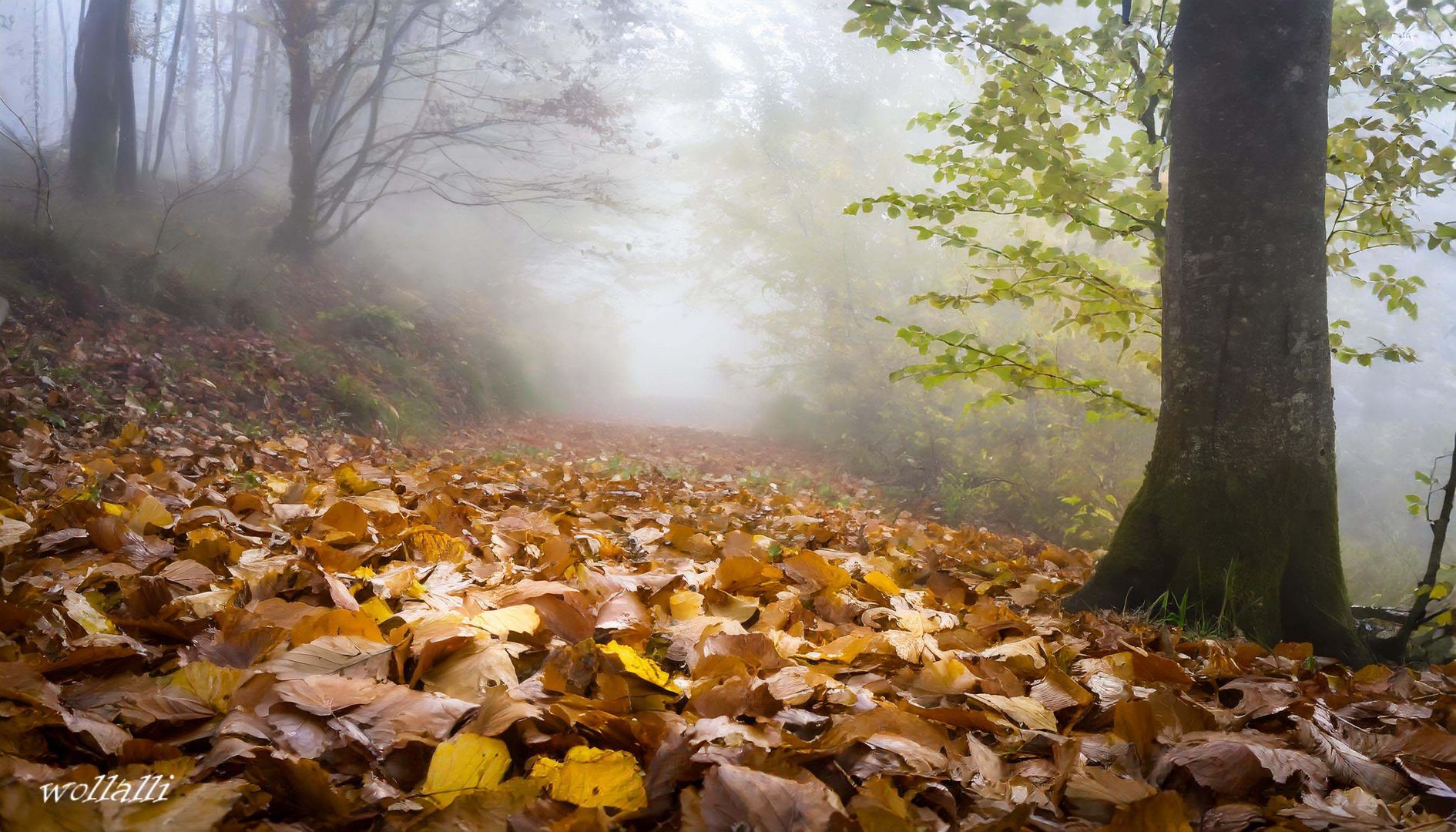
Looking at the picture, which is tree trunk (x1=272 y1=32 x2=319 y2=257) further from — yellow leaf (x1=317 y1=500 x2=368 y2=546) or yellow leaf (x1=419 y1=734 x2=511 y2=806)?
yellow leaf (x1=419 y1=734 x2=511 y2=806)

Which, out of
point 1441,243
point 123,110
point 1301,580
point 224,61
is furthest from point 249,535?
point 224,61

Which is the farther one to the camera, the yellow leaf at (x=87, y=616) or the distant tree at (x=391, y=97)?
the distant tree at (x=391, y=97)

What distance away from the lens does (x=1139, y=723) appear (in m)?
1.17

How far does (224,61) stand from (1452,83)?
A: 20.9m

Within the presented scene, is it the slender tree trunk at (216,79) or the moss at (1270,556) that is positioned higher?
the slender tree trunk at (216,79)

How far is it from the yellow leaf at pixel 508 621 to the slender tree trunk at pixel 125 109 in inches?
410

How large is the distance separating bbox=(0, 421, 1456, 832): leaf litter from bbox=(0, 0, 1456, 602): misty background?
5.30 metres

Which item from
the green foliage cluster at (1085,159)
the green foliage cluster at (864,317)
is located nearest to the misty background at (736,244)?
→ the green foliage cluster at (864,317)

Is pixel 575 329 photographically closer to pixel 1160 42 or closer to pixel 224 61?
pixel 224 61

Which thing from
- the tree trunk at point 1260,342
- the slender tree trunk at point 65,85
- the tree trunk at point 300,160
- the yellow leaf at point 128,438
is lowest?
the yellow leaf at point 128,438

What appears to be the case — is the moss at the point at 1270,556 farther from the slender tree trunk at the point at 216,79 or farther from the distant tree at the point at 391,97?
the slender tree trunk at the point at 216,79

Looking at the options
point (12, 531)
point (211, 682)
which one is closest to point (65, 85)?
point (12, 531)

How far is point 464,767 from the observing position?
924 millimetres

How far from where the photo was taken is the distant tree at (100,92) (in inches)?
337
